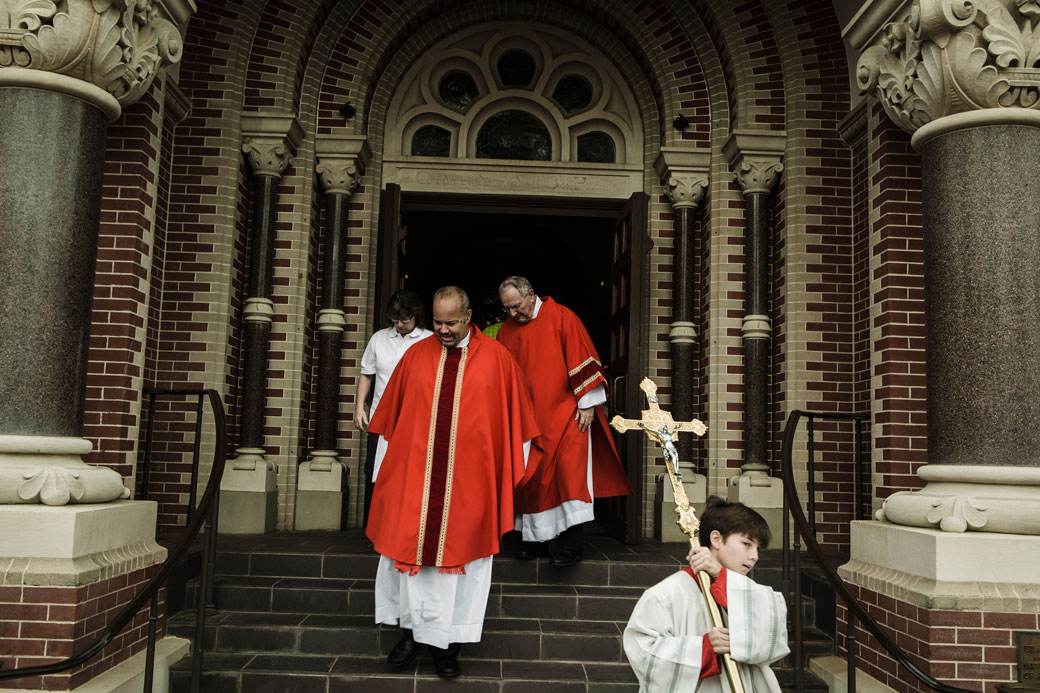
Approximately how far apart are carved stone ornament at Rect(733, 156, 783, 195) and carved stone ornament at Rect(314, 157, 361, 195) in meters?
3.15

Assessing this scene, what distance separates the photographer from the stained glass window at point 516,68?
8.13 metres

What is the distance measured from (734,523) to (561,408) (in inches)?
115

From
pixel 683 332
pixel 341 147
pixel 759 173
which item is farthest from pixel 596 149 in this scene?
pixel 341 147

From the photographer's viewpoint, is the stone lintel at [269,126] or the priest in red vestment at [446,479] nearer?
the priest in red vestment at [446,479]

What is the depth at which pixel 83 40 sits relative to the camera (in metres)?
4.21

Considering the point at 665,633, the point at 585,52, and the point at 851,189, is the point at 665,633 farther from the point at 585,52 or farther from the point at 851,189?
the point at 585,52

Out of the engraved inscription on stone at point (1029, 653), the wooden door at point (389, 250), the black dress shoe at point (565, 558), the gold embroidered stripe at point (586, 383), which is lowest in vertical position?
the engraved inscription on stone at point (1029, 653)

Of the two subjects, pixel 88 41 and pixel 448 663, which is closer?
pixel 88 41

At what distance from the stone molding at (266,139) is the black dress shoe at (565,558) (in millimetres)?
3765

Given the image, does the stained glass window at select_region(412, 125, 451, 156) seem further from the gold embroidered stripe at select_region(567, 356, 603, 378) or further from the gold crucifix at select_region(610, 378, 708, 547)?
the gold crucifix at select_region(610, 378, 708, 547)

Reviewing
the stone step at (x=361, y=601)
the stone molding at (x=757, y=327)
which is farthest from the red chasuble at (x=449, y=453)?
the stone molding at (x=757, y=327)

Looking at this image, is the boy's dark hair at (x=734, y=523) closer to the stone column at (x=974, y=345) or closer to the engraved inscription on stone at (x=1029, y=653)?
the stone column at (x=974, y=345)

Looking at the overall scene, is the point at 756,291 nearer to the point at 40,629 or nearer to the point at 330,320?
the point at 330,320

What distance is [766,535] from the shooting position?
284 cm
